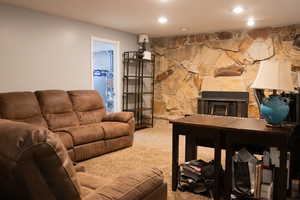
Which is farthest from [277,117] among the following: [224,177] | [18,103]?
[18,103]

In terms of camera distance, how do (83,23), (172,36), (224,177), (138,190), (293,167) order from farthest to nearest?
(172,36)
(83,23)
(293,167)
(224,177)
(138,190)

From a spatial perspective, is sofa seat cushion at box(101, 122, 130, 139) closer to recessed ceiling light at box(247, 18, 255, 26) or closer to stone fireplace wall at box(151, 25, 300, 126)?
stone fireplace wall at box(151, 25, 300, 126)

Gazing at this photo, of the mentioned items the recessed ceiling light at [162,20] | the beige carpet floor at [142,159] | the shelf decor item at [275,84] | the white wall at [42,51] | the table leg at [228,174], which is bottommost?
the beige carpet floor at [142,159]

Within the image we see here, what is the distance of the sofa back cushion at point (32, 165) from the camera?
81 centimetres

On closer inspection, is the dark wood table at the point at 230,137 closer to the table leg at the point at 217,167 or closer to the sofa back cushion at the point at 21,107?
the table leg at the point at 217,167

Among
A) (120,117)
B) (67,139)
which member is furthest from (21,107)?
(120,117)

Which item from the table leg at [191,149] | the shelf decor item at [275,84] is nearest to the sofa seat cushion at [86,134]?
the table leg at [191,149]

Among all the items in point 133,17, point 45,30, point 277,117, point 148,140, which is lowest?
point 148,140

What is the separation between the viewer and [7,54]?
3.77 m

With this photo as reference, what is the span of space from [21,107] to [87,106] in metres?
1.17

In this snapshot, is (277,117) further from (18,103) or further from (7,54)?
(7,54)

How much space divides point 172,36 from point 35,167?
5741 millimetres

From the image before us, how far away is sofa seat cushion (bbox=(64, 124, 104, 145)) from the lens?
353 centimetres

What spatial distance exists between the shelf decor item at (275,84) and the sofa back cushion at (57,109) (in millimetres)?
2973
